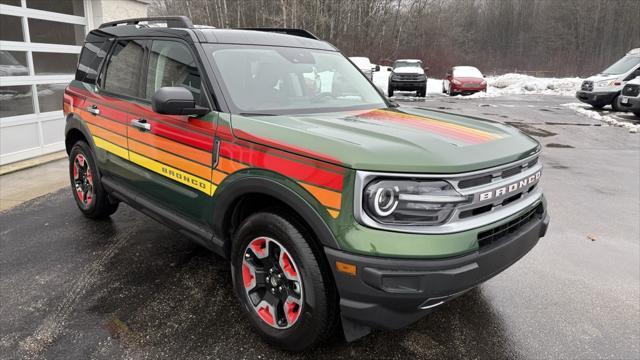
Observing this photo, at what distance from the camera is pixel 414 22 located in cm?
4450

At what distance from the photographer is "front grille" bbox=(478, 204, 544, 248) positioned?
2.32 metres

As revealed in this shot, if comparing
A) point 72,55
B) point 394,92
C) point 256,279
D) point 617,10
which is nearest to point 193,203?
point 256,279

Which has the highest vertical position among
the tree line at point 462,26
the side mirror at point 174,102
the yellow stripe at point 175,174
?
the tree line at point 462,26

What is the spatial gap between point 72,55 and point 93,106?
560 centimetres

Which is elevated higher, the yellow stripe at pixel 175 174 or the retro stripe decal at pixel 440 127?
the retro stripe decal at pixel 440 127

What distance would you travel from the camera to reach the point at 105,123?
4.05 metres

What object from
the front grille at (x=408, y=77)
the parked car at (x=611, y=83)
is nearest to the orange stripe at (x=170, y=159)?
the parked car at (x=611, y=83)

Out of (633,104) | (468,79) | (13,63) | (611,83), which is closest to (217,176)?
(13,63)

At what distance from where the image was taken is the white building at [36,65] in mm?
7207

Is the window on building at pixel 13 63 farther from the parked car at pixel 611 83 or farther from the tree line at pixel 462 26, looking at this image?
the tree line at pixel 462 26

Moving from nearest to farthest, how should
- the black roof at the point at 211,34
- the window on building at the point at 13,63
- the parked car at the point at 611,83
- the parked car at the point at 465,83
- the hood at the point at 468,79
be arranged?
the black roof at the point at 211,34 < the window on building at the point at 13,63 < the parked car at the point at 611,83 < the parked car at the point at 465,83 < the hood at the point at 468,79

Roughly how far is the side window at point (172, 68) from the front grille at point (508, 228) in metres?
1.95

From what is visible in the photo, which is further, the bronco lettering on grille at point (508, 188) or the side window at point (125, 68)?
the side window at point (125, 68)

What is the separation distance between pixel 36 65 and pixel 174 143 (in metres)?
6.26
